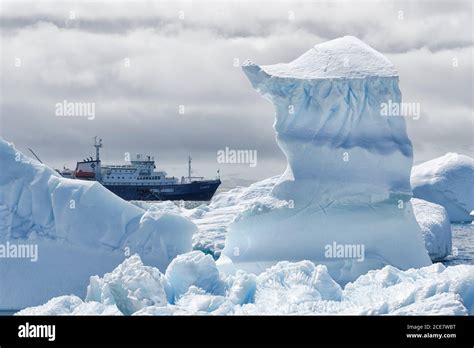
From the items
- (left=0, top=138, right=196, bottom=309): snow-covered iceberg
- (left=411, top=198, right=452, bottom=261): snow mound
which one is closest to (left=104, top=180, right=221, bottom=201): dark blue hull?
(left=411, top=198, right=452, bottom=261): snow mound

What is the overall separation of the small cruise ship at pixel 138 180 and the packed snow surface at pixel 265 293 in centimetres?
3729

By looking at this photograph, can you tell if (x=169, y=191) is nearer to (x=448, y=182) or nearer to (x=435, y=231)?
(x=448, y=182)

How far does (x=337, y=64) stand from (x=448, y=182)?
1395 centimetres

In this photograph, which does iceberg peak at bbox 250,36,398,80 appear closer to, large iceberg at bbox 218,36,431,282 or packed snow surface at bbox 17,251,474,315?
large iceberg at bbox 218,36,431,282

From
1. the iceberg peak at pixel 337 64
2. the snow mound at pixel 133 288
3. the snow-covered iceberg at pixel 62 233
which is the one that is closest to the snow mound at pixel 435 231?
the iceberg peak at pixel 337 64

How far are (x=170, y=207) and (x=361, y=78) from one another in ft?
23.0

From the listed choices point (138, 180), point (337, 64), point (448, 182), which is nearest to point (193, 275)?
point (337, 64)

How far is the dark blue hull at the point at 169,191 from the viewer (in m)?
51.7

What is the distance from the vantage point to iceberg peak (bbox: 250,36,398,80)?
15.9 m

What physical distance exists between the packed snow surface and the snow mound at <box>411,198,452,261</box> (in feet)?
24.5

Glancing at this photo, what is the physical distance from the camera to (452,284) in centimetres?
1130

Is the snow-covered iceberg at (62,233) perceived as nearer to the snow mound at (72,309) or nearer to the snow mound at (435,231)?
the snow mound at (72,309)

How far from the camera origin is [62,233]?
15664 millimetres

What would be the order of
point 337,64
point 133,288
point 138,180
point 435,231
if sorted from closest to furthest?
point 133,288 → point 337,64 → point 435,231 → point 138,180
